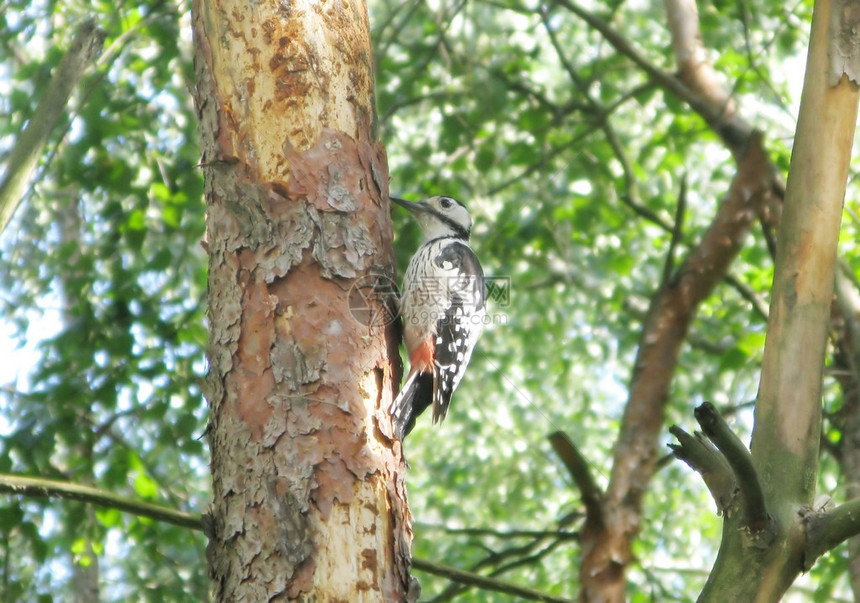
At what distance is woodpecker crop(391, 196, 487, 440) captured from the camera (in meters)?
3.52

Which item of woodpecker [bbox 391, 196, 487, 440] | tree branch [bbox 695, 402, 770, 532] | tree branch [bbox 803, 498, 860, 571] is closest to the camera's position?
tree branch [bbox 695, 402, 770, 532]

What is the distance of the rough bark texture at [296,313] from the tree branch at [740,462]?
864mm

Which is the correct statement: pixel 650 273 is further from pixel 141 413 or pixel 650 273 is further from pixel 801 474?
pixel 801 474

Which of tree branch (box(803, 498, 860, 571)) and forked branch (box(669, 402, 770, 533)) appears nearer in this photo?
forked branch (box(669, 402, 770, 533))

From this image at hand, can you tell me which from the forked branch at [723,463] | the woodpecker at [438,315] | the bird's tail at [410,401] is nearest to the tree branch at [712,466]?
the forked branch at [723,463]

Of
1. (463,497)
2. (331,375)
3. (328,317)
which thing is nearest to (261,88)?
(328,317)

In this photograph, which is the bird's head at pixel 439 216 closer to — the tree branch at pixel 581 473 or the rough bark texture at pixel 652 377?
the rough bark texture at pixel 652 377

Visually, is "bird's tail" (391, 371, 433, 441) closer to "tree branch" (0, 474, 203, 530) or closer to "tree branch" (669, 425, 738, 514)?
"tree branch" (0, 474, 203, 530)

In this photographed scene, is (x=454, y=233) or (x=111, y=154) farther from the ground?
(x=111, y=154)

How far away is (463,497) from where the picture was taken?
30.0 ft

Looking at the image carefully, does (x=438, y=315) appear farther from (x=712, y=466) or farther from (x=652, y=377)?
(x=712, y=466)

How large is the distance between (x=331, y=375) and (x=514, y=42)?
16.0 ft

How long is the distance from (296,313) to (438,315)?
4.52 ft

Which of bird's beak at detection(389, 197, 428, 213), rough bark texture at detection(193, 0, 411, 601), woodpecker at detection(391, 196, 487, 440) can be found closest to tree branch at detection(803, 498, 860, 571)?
rough bark texture at detection(193, 0, 411, 601)
